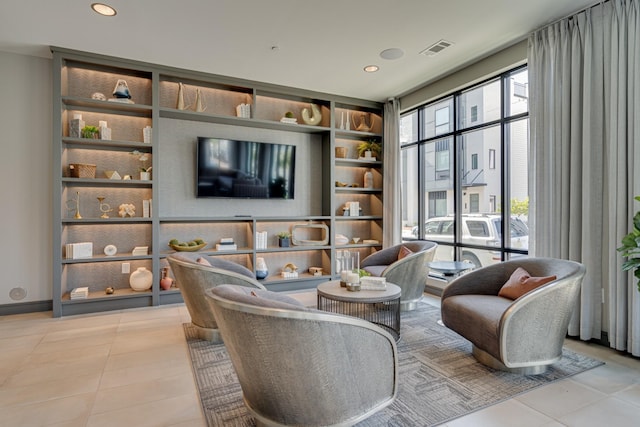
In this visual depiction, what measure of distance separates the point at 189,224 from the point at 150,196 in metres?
0.63

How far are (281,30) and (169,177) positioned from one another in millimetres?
2483

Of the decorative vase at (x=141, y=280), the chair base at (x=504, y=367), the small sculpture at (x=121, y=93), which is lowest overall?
the chair base at (x=504, y=367)

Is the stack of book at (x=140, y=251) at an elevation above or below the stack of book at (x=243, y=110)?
below

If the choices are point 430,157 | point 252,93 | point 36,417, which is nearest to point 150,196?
point 252,93

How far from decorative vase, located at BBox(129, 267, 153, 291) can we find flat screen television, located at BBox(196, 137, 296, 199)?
1.23 meters

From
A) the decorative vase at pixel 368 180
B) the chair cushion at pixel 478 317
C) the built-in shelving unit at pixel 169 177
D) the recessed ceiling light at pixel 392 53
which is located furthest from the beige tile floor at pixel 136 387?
the decorative vase at pixel 368 180

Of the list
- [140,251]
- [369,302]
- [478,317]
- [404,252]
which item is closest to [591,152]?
[478,317]

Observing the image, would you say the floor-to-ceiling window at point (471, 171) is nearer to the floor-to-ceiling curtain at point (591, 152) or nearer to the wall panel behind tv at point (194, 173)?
the floor-to-ceiling curtain at point (591, 152)

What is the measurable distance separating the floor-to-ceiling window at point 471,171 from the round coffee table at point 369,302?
61.8 inches

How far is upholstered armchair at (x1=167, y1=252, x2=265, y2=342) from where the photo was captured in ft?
9.82

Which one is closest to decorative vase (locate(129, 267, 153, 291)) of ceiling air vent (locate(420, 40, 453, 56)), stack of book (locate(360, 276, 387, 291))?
stack of book (locate(360, 276, 387, 291))

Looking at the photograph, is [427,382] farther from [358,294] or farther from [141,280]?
[141,280]

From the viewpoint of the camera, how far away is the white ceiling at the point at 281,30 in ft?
10.0

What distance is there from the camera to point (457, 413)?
2.02 m
